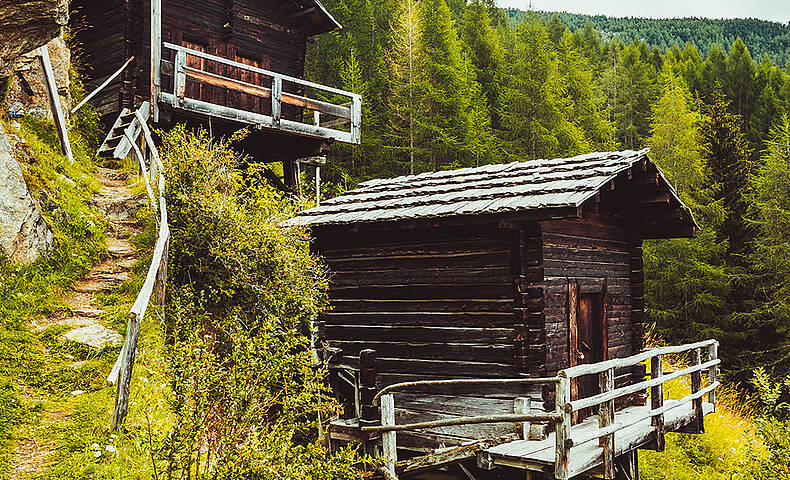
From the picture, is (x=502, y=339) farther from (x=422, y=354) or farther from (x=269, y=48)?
(x=269, y=48)

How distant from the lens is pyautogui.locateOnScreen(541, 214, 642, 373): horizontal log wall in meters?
9.69

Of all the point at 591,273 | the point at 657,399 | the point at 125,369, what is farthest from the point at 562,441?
the point at 125,369

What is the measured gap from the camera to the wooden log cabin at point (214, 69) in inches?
578

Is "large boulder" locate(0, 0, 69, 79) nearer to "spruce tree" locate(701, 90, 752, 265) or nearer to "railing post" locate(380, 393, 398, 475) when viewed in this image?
"railing post" locate(380, 393, 398, 475)

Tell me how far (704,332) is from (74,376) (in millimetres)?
23454

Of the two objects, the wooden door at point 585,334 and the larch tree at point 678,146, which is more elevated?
the larch tree at point 678,146

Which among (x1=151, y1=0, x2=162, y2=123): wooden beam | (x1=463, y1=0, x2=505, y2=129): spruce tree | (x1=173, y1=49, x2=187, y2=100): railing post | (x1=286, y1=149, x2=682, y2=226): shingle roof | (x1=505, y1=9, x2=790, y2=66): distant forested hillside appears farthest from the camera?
(x1=505, y1=9, x2=790, y2=66): distant forested hillside

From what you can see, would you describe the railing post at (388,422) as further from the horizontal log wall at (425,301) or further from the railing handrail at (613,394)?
the railing handrail at (613,394)

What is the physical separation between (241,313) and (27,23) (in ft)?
15.4

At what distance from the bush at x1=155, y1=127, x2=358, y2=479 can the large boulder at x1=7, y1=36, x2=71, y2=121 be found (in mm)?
3380

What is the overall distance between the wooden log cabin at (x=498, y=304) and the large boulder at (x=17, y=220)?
418 cm

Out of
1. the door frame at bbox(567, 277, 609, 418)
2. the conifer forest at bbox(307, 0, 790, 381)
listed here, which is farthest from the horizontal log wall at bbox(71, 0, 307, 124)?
the door frame at bbox(567, 277, 609, 418)

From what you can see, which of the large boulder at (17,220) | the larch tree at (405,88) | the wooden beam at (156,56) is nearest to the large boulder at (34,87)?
the wooden beam at (156,56)

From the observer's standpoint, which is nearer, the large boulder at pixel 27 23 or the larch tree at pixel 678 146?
the large boulder at pixel 27 23
